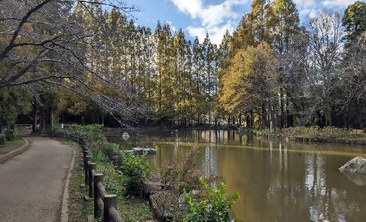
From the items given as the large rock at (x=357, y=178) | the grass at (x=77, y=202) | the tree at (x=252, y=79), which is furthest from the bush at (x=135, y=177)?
the tree at (x=252, y=79)

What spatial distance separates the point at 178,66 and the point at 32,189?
3944cm

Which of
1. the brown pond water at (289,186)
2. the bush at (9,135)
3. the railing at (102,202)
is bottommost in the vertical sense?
the brown pond water at (289,186)

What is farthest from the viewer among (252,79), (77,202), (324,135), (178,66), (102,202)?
(178,66)

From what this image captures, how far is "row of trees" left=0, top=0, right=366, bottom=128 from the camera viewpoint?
7.71 metres

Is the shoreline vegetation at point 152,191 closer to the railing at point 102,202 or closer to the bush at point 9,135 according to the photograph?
the railing at point 102,202

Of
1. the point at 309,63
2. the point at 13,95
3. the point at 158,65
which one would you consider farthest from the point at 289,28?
Answer: the point at 13,95

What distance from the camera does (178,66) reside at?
46.1 meters

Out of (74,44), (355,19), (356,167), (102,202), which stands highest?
(355,19)

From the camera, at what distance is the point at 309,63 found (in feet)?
84.1

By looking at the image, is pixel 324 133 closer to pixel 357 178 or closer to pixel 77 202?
pixel 357 178

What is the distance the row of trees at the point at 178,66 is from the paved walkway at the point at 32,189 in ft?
7.74

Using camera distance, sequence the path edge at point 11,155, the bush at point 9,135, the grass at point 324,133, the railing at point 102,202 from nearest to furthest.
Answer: the railing at point 102,202
the path edge at point 11,155
the bush at point 9,135
the grass at point 324,133

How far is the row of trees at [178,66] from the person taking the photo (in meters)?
7.71

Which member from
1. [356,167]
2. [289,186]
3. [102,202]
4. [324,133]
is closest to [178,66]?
[324,133]
